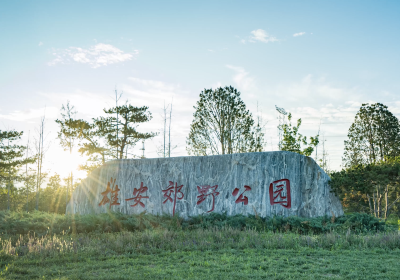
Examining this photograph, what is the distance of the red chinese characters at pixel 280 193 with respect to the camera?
12.9m

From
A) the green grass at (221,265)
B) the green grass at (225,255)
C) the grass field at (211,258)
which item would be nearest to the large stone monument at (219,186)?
the green grass at (225,255)

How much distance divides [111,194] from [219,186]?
593 cm

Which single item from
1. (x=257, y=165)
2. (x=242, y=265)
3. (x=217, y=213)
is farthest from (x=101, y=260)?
(x=257, y=165)

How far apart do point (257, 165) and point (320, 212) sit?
116 inches

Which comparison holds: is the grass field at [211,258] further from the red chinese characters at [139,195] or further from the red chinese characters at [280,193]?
the red chinese characters at [139,195]

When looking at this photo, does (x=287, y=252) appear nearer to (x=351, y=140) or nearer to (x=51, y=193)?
(x=351, y=140)

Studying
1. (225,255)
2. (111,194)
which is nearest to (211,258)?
(225,255)

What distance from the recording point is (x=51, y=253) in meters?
7.77

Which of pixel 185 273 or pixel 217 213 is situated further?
pixel 217 213

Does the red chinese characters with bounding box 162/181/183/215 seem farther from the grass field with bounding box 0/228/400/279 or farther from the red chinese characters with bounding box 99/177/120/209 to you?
the grass field with bounding box 0/228/400/279

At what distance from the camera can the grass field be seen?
6062 mm

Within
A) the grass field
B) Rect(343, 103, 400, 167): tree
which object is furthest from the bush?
Rect(343, 103, 400, 167): tree

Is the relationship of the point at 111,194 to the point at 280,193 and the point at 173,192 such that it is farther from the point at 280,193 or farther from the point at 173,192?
the point at 280,193

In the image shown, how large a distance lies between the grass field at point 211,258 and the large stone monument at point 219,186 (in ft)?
12.6
